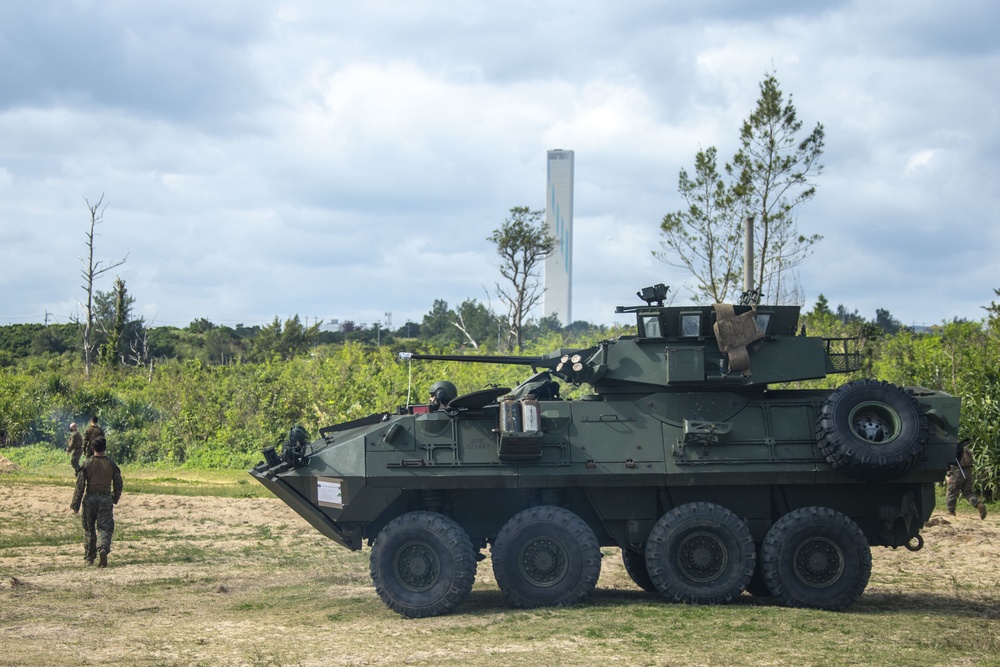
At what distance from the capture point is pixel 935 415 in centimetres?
1191

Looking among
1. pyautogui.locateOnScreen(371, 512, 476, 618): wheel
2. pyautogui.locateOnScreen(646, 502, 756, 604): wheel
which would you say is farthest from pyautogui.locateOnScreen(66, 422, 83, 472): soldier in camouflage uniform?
pyautogui.locateOnScreen(646, 502, 756, 604): wheel

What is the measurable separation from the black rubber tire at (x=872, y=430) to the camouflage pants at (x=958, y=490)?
364 inches

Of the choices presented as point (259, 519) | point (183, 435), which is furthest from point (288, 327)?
point (259, 519)

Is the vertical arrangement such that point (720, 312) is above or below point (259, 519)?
above

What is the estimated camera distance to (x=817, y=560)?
1171cm

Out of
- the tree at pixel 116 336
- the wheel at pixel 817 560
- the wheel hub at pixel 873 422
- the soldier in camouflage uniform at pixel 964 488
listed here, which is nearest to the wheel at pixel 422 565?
the wheel at pixel 817 560

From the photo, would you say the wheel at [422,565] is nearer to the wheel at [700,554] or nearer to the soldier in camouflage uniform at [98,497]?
the wheel at [700,554]

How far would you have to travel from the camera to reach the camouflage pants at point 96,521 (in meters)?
14.9

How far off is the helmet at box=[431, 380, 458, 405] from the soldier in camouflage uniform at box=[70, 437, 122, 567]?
5192 mm

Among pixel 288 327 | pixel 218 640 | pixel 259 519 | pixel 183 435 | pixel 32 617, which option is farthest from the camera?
pixel 288 327

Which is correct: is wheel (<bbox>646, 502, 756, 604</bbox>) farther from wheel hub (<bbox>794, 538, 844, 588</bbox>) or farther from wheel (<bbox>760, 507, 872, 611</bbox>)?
wheel hub (<bbox>794, 538, 844, 588</bbox>)

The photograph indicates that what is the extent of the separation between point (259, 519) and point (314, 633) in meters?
10.5

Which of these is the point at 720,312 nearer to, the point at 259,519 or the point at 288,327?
the point at 259,519

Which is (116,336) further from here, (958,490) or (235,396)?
(958,490)
